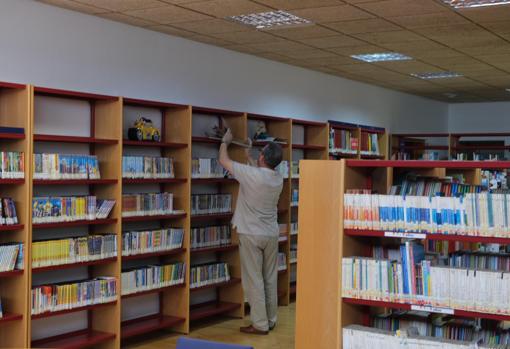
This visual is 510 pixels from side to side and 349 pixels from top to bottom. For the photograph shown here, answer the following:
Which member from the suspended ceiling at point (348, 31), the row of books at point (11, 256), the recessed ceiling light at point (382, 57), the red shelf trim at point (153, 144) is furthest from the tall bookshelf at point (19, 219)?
the recessed ceiling light at point (382, 57)

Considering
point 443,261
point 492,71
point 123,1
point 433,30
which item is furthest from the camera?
point 492,71

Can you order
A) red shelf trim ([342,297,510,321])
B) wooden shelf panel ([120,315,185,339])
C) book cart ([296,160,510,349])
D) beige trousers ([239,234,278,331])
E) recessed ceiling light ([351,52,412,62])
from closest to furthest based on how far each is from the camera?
red shelf trim ([342,297,510,321])
book cart ([296,160,510,349])
wooden shelf panel ([120,315,185,339])
beige trousers ([239,234,278,331])
recessed ceiling light ([351,52,412,62])

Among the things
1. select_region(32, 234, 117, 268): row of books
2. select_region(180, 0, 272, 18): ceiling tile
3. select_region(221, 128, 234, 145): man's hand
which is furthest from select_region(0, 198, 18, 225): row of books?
select_region(221, 128, 234, 145): man's hand

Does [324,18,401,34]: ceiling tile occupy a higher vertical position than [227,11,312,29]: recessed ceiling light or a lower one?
lower

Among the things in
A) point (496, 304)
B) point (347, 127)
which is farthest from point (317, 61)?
point (496, 304)

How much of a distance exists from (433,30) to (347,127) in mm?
3462

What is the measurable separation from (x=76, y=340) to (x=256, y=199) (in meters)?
2.15

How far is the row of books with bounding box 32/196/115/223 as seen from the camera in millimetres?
5652

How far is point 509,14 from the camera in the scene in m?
6.28

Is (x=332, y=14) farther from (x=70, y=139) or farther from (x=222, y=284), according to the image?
(x=222, y=284)

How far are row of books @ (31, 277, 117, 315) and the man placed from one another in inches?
56.5

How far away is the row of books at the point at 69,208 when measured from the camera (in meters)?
5.65

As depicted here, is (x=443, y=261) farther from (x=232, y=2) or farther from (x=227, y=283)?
(x=227, y=283)

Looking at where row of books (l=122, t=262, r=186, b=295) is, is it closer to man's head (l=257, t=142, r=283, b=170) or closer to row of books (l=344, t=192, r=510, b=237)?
man's head (l=257, t=142, r=283, b=170)
